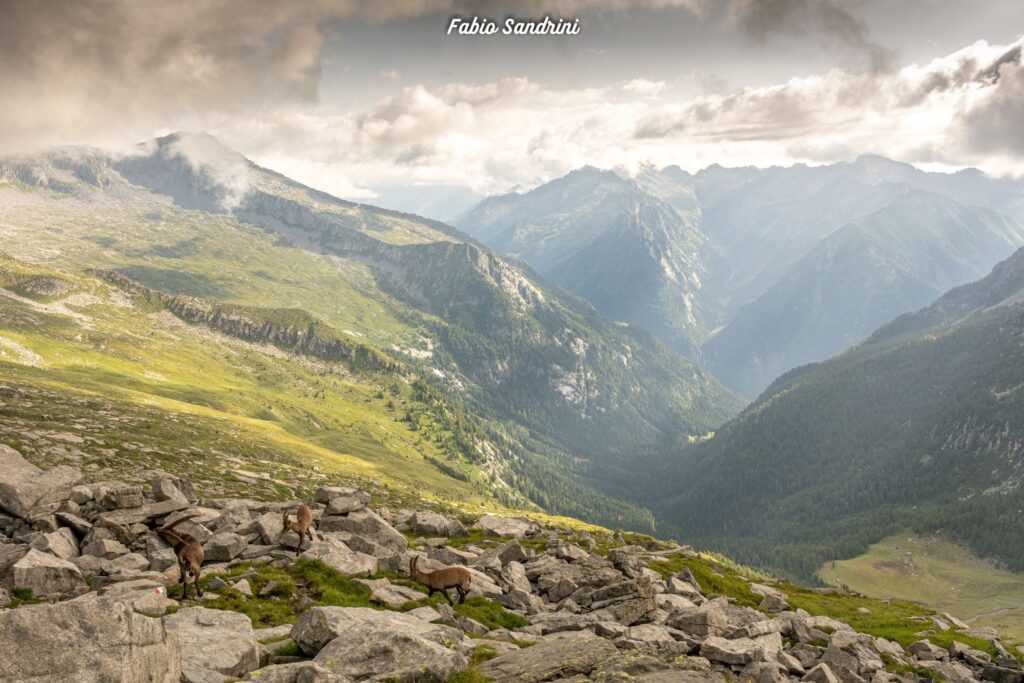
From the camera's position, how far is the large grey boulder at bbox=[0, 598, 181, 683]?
14.4m

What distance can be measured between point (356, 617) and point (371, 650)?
4.62 metres

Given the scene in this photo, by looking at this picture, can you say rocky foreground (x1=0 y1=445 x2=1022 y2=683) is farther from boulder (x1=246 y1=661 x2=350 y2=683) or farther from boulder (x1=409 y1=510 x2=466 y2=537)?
boulder (x1=409 y1=510 x2=466 y2=537)

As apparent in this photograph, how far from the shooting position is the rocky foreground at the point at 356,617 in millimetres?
16031

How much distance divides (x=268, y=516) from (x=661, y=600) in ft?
104

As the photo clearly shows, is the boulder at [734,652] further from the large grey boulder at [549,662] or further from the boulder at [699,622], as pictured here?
the large grey boulder at [549,662]

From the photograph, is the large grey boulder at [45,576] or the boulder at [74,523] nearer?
the large grey boulder at [45,576]

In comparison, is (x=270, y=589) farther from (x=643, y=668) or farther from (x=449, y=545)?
(x=449, y=545)

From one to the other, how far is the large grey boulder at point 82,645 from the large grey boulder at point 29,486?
31594mm

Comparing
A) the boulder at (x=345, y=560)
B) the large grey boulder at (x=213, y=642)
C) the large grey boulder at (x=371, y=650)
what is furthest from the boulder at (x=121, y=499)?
the large grey boulder at (x=371, y=650)

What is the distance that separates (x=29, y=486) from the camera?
41.0 metres

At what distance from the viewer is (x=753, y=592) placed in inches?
2544

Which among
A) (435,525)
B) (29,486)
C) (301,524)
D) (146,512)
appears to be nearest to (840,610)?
(435,525)

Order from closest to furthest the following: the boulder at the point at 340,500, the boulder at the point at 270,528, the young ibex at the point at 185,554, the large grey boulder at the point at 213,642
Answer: the large grey boulder at the point at 213,642 < the young ibex at the point at 185,554 < the boulder at the point at 270,528 < the boulder at the point at 340,500

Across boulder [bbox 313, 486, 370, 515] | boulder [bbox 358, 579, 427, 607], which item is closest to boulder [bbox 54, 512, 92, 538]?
boulder [bbox 313, 486, 370, 515]
